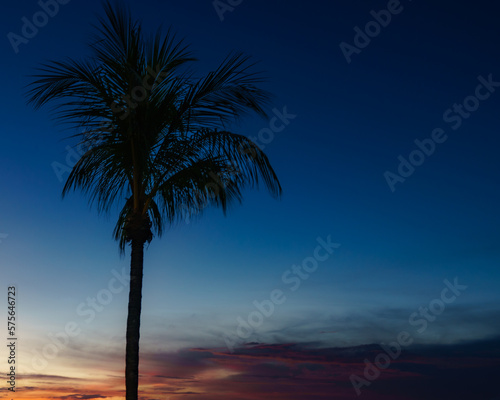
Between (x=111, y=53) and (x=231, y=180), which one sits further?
(x=231, y=180)

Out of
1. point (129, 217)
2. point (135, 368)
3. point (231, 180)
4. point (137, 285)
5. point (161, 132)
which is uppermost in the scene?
point (161, 132)

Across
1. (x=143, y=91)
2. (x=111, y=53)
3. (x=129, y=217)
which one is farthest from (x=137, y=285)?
(x=111, y=53)

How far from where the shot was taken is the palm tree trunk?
30.5 ft

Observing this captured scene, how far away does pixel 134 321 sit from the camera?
9516 mm

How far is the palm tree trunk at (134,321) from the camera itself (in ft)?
30.5

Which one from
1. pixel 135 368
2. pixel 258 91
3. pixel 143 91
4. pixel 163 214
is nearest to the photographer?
pixel 135 368

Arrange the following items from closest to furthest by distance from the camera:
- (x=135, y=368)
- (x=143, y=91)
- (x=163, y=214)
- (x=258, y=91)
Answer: (x=135, y=368) → (x=143, y=91) → (x=258, y=91) → (x=163, y=214)

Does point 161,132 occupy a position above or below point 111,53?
below

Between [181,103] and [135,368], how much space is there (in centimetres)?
485

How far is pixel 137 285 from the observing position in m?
9.72

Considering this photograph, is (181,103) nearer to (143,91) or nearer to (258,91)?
(143,91)

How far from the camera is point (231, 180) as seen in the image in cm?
1123

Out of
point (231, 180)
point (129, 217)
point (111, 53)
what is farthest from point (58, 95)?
point (231, 180)

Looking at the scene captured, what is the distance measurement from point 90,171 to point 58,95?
1624mm
